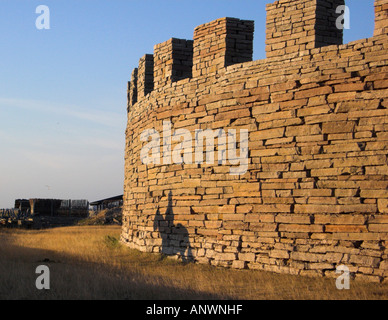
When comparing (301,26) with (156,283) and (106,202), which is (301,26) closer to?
(156,283)

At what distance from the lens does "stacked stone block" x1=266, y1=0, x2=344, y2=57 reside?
986cm

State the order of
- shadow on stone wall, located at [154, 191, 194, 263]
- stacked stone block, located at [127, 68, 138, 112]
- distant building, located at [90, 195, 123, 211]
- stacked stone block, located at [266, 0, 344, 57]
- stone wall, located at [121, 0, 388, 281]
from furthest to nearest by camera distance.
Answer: distant building, located at [90, 195, 123, 211] < stacked stone block, located at [127, 68, 138, 112] < shadow on stone wall, located at [154, 191, 194, 263] < stacked stone block, located at [266, 0, 344, 57] < stone wall, located at [121, 0, 388, 281]

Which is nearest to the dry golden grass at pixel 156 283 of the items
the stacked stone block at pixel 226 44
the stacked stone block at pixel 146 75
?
the stacked stone block at pixel 226 44

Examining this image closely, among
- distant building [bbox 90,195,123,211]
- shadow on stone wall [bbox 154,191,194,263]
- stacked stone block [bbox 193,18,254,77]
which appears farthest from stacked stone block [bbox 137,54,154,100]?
distant building [bbox 90,195,123,211]

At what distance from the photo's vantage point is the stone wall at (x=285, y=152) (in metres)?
8.75

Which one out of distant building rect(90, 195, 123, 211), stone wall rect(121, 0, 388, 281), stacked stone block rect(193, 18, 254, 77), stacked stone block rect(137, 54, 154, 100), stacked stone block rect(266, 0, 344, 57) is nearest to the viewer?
stone wall rect(121, 0, 388, 281)

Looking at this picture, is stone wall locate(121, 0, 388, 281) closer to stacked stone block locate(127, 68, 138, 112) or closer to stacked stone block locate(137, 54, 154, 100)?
stacked stone block locate(137, 54, 154, 100)

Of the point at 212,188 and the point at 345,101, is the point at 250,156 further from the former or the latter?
the point at 345,101

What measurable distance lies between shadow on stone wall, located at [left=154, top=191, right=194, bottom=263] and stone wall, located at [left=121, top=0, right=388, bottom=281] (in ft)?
0.08

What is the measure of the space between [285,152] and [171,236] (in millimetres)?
3531

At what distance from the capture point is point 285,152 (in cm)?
955

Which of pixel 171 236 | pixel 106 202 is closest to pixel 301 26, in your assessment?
pixel 171 236
